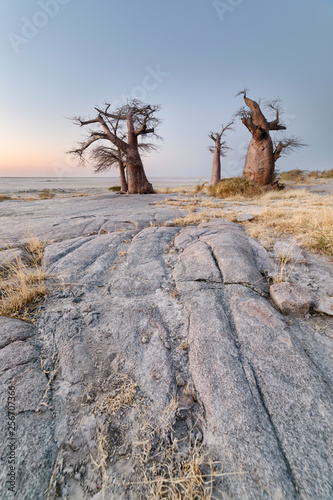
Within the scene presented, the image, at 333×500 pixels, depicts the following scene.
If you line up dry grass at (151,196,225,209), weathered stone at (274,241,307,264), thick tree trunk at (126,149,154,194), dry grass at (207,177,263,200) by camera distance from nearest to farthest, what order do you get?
1. weathered stone at (274,241,307,264)
2. dry grass at (151,196,225,209)
3. dry grass at (207,177,263,200)
4. thick tree trunk at (126,149,154,194)

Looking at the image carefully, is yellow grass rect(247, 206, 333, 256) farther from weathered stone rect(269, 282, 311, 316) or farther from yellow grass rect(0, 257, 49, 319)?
yellow grass rect(0, 257, 49, 319)

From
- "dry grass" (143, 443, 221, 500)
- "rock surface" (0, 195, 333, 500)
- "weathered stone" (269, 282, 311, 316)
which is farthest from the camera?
"weathered stone" (269, 282, 311, 316)

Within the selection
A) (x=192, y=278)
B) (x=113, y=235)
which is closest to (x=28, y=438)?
(x=192, y=278)

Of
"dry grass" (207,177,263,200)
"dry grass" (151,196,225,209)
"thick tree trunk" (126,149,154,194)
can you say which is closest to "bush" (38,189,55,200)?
"thick tree trunk" (126,149,154,194)

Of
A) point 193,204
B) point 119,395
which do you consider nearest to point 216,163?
point 193,204

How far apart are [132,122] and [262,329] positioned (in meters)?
16.5

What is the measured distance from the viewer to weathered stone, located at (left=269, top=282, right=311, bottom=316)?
2314 mm

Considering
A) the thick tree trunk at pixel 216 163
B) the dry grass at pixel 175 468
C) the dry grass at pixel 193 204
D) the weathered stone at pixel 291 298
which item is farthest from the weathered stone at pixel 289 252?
the thick tree trunk at pixel 216 163

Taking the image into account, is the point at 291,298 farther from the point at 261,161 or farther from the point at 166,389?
the point at 261,161

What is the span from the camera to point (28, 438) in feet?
4.23

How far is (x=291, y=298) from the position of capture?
238cm

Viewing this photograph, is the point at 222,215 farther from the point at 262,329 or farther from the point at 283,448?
the point at 283,448

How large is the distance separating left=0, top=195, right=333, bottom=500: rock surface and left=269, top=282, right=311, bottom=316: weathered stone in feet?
0.39

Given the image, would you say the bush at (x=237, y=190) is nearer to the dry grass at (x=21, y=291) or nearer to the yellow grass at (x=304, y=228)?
the yellow grass at (x=304, y=228)
